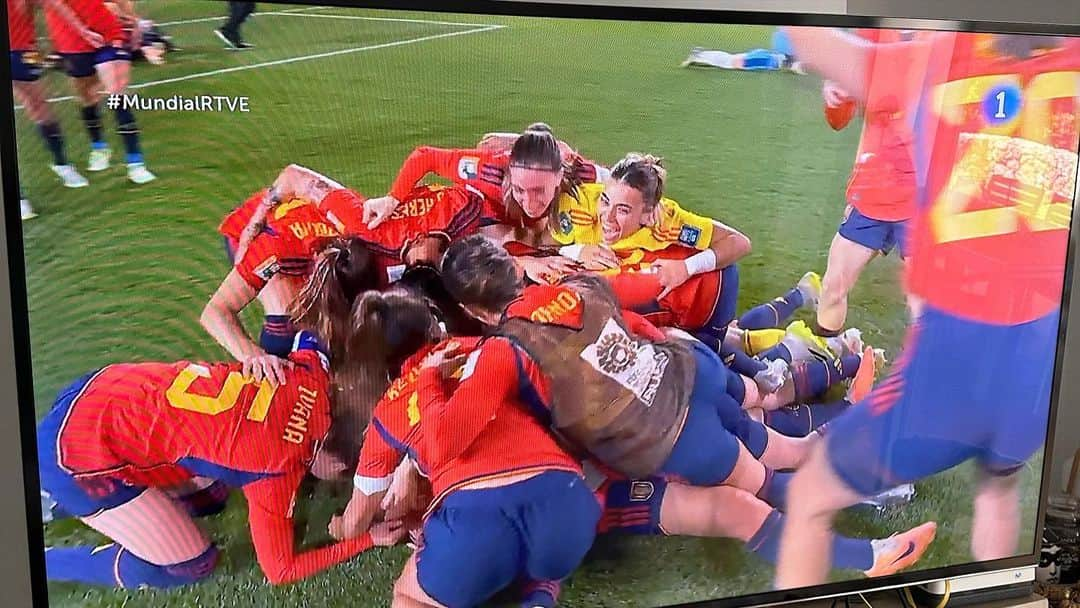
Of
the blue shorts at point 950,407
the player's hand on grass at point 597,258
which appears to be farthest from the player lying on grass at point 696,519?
the player's hand on grass at point 597,258

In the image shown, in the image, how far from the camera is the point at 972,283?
1.92 metres

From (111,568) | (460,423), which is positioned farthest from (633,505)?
(111,568)

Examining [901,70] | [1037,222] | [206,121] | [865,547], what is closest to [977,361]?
[1037,222]

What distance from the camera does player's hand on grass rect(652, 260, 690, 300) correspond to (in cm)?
174

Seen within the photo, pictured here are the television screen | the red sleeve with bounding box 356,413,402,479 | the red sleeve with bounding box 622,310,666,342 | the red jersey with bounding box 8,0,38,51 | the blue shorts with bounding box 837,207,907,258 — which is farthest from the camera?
the blue shorts with bounding box 837,207,907,258

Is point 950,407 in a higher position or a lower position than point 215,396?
lower

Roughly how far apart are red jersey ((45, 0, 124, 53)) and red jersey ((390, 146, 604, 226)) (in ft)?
1.55

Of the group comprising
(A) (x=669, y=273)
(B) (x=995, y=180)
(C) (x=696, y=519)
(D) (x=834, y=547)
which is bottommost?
(D) (x=834, y=547)

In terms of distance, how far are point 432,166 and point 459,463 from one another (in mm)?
498

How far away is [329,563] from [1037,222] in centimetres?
151

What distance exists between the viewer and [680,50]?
5.55ft

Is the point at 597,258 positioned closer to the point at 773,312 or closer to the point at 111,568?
the point at 773,312

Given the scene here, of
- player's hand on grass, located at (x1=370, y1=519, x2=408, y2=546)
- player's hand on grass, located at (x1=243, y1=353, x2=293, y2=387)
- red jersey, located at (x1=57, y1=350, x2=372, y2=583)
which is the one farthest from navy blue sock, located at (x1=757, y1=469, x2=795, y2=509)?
player's hand on grass, located at (x1=243, y1=353, x2=293, y2=387)

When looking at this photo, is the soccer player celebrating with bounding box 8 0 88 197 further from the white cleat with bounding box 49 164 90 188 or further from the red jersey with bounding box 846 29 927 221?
the red jersey with bounding box 846 29 927 221
